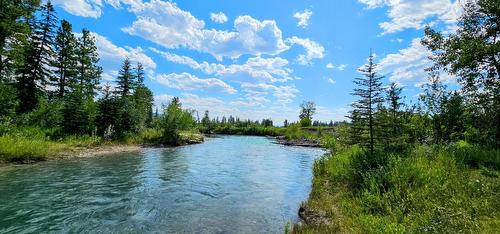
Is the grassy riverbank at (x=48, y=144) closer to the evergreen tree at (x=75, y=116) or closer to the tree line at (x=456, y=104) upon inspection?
the evergreen tree at (x=75, y=116)

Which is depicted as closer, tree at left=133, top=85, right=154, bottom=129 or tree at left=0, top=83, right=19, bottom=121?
tree at left=0, top=83, right=19, bottom=121

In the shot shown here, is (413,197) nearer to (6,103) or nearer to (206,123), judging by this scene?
(6,103)

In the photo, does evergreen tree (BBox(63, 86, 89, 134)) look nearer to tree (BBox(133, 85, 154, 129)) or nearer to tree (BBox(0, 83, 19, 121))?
tree (BBox(0, 83, 19, 121))

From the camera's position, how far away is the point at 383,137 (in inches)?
486

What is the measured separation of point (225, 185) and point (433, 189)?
834cm

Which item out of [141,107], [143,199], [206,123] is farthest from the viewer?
[206,123]

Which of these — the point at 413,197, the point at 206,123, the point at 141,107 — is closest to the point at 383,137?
the point at 413,197

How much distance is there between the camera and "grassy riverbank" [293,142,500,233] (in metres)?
5.74

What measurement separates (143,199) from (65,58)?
35740 mm

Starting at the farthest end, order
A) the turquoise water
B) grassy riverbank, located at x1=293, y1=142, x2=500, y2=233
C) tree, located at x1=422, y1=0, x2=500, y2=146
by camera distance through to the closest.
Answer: tree, located at x1=422, y1=0, x2=500, y2=146 < the turquoise water < grassy riverbank, located at x1=293, y1=142, x2=500, y2=233

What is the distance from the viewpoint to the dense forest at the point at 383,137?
689 centimetres

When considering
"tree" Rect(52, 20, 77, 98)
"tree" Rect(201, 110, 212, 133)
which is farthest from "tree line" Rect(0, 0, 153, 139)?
"tree" Rect(201, 110, 212, 133)

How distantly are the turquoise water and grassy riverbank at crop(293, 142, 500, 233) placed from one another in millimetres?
1373

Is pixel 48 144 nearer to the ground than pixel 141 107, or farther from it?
nearer to the ground
